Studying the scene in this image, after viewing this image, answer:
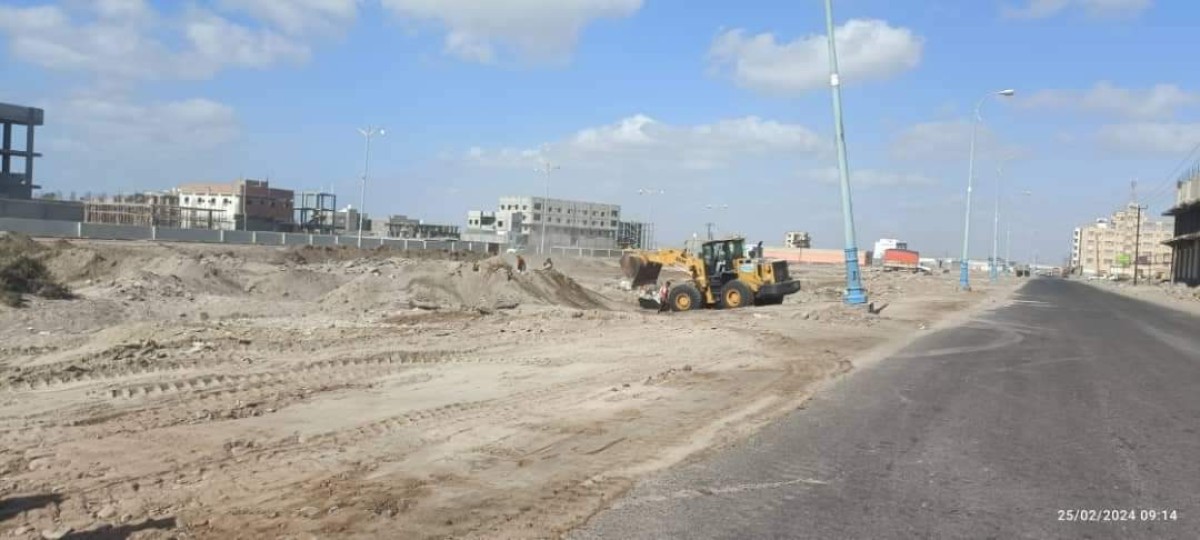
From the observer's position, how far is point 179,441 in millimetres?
7773

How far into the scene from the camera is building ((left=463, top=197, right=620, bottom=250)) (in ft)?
393

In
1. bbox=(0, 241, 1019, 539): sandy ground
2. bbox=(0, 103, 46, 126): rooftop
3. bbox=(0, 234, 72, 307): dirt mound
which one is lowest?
bbox=(0, 241, 1019, 539): sandy ground

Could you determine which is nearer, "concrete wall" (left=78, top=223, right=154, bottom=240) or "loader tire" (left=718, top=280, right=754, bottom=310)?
"loader tire" (left=718, top=280, right=754, bottom=310)

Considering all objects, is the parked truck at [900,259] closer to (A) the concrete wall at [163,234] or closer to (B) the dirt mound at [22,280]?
(A) the concrete wall at [163,234]

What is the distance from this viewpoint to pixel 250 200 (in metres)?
100

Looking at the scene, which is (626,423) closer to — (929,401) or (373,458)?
(373,458)

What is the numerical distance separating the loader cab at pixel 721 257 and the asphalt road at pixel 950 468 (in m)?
16.9

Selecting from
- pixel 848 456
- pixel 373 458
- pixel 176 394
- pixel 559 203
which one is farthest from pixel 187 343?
pixel 559 203

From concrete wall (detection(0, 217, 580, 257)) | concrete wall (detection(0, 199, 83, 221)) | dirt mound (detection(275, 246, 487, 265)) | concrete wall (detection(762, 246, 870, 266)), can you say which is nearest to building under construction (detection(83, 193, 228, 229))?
concrete wall (detection(0, 199, 83, 221))

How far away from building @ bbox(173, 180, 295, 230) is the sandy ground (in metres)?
79.4

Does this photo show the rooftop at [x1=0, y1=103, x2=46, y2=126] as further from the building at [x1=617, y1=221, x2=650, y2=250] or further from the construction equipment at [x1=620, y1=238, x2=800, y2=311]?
the construction equipment at [x1=620, y1=238, x2=800, y2=311]

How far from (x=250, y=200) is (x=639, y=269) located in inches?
3091

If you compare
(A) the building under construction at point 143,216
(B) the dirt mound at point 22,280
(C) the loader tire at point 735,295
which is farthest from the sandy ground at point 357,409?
(A) the building under construction at point 143,216

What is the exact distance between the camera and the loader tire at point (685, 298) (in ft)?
96.8
